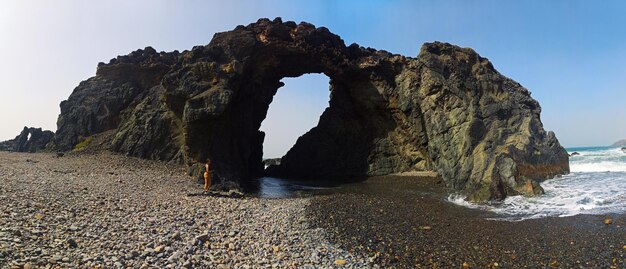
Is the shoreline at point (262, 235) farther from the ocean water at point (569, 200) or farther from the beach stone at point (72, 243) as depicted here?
the ocean water at point (569, 200)

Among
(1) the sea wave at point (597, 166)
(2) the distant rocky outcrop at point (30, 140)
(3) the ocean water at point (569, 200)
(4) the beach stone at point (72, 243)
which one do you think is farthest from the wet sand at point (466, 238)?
(2) the distant rocky outcrop at point (30, 140)

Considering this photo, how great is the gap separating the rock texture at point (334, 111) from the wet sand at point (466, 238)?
6929mm

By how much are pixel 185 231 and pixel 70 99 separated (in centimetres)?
3918

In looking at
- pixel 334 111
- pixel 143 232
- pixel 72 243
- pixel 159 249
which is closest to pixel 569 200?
pixel 159 249

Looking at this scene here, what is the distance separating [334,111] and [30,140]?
4011cm

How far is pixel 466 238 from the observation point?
41.5ft

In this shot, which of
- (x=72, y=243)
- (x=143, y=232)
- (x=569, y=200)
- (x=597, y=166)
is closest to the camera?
(x=72, y=243)

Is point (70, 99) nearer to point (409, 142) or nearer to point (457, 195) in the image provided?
point (409, 142)

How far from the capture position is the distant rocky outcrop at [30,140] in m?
46.3

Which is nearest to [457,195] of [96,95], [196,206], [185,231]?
[196,206]

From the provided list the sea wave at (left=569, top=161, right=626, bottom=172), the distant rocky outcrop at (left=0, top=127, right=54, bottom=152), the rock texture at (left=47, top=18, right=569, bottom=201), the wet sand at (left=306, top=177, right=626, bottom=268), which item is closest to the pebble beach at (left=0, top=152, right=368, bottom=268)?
the wet sand at (left=306, top=177, right=626, bottom=268)

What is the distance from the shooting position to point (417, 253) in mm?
11023

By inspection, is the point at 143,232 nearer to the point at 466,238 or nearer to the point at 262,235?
the point at 262,235

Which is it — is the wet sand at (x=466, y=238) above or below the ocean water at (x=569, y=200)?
below
